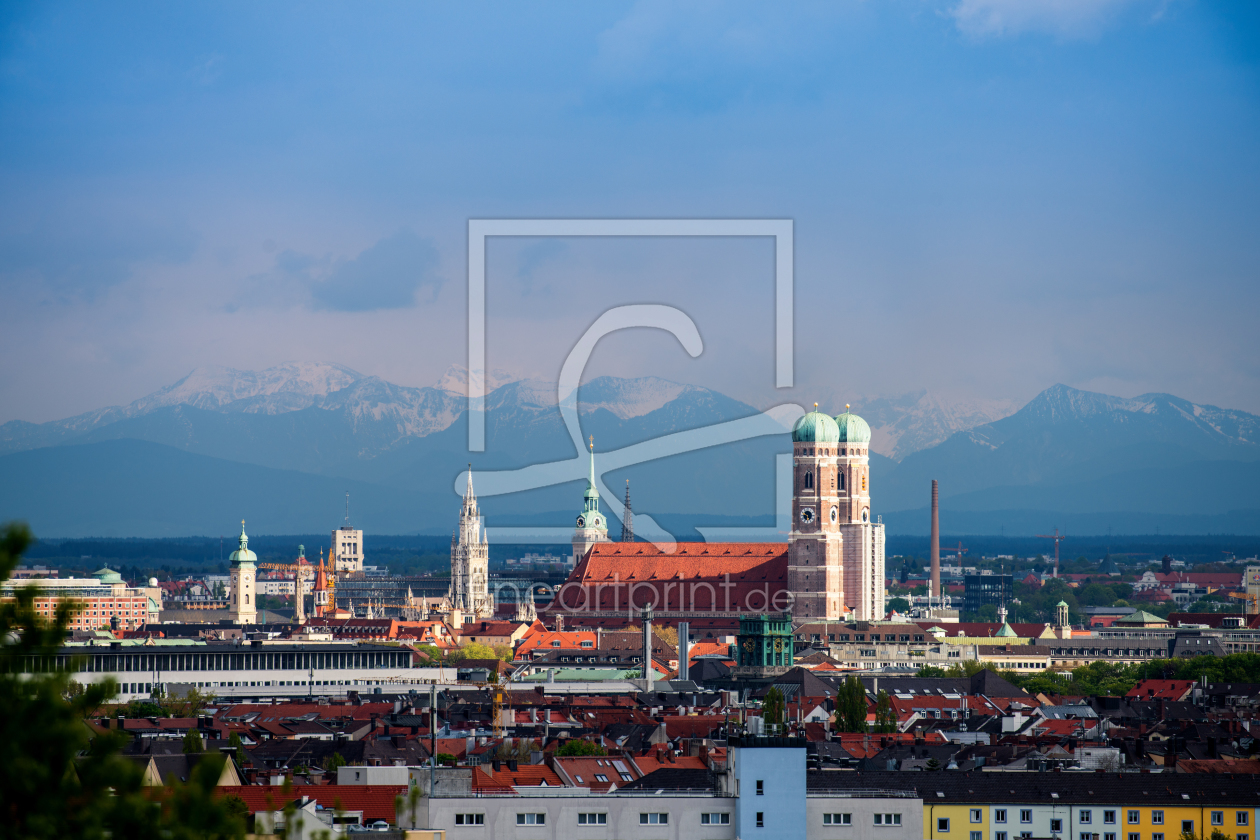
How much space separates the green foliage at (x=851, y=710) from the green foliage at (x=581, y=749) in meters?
15.3

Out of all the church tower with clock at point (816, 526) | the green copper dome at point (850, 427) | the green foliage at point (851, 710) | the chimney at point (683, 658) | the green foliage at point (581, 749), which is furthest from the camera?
the green copper dome at point (850, 427)

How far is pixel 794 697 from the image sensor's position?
87.9 meters

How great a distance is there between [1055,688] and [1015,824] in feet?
202

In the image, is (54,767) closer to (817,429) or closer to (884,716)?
(884,716)

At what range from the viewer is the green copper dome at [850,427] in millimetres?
156625

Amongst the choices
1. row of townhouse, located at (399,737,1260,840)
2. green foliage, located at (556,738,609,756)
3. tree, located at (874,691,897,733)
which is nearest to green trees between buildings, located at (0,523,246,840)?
row of townhouse, located at (399,737,1260,840)

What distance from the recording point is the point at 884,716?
7400 centimetres

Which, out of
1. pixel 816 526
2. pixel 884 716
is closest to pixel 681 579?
pixel 816 526

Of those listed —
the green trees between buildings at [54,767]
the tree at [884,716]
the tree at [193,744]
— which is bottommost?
the tree at [884,716]

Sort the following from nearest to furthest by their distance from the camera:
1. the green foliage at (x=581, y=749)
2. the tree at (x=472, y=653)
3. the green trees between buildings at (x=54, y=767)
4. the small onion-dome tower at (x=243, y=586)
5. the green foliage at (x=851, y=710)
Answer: the green trees between buildings at (x=54, y=767) < the green foliage at (x=581, y=749) < the green foliage at (x=851, y=710) < the tree at (x=472, y=653) < the small onion-dome tower at (x=243, y=586)

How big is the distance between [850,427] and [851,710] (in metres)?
82.9

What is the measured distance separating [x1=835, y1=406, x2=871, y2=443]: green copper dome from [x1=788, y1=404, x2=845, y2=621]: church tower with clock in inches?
41.7

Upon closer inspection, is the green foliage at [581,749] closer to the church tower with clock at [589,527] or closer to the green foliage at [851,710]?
the green foliage at [851,710]

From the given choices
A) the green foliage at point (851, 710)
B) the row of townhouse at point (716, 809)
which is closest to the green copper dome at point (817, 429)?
the green foliage at point (851, 710)
